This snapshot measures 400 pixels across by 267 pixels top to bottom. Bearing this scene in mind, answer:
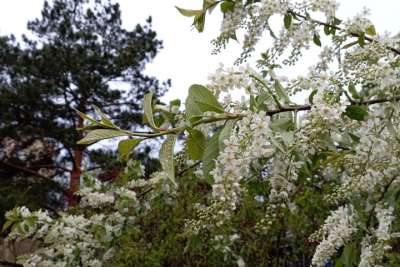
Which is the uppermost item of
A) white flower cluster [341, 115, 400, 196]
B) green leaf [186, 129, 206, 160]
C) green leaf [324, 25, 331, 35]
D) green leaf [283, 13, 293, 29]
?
green leaf [283, 13, 293, 29]

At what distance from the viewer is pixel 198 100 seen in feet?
3.00

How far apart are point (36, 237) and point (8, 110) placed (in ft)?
27.2

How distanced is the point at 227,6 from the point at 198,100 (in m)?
0.47

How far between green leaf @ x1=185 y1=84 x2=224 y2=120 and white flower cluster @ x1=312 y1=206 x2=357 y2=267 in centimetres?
76

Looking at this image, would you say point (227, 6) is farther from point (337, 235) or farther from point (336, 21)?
point (337, 235)

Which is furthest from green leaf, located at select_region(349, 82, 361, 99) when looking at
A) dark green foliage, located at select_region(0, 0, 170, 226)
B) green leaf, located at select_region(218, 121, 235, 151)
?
dark green foliage, located at select_region(0, 0, 170, 226)

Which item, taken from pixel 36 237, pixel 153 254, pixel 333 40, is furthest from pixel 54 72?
pixel 333 40

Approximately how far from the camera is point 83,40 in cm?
1062

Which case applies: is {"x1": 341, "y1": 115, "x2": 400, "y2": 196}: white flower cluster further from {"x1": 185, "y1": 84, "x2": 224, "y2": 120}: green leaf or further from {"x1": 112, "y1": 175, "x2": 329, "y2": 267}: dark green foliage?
{"x1": 112, "y1": 175, "x2": 329, "y2": 267}: dark green foliage

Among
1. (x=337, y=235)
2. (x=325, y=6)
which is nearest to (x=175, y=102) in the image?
(x=325, y=6)

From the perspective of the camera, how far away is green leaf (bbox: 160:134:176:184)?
2.79 ft

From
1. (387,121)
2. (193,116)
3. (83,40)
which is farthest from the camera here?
(83,40)

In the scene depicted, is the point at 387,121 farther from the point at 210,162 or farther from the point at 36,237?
the point at 36,237

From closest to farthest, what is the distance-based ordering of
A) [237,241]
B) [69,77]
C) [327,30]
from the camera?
[327,30], [237,241], [69,77]
